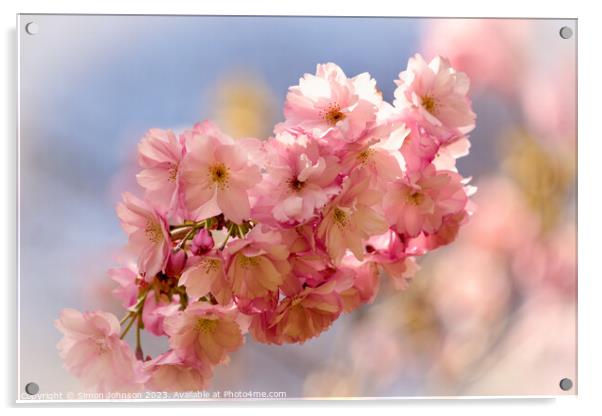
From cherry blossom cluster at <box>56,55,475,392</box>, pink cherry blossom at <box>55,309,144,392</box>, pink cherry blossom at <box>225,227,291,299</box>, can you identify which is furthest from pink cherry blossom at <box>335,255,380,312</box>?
pink cherry blossom at <box>55,309,144,392</box>

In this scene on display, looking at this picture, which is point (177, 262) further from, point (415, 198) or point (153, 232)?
point (415, 198)

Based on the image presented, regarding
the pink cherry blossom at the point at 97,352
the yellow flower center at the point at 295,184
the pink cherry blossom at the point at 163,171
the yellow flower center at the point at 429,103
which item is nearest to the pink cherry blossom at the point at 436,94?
the yellow flower center at the point at 429,103

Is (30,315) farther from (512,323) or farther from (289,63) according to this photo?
(512,323)

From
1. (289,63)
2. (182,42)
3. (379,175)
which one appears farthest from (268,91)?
(379,175)

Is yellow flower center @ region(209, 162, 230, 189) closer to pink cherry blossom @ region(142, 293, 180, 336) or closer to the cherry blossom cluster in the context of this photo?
the cherry blossom cluster

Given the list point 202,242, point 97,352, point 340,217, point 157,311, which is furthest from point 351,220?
point 97,352

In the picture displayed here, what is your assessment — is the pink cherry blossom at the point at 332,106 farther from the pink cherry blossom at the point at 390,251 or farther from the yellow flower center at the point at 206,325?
the yellow flower center at the point at 206,325
